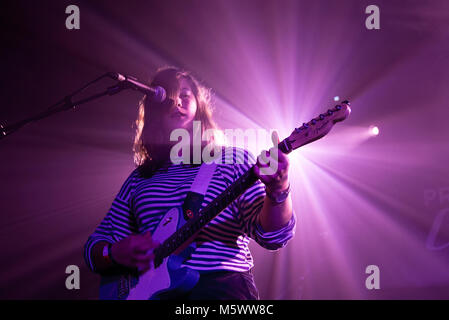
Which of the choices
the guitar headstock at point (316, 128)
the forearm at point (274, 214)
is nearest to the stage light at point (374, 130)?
the guitar headstock at point (316, 128)

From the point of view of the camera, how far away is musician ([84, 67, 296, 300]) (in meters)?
1.36

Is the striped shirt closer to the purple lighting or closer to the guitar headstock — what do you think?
the guitar headstock

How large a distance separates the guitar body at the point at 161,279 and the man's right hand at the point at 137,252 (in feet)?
0.12

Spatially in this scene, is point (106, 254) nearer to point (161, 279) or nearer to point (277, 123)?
point (161, 279)

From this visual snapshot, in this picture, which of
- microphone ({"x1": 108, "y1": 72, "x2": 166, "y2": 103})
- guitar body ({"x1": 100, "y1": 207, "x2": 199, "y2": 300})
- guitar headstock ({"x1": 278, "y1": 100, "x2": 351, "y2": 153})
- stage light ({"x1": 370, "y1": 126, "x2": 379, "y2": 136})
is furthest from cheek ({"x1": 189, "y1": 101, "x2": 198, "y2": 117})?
stage light ({"x1": 370, "y1": 126, "x2": 379, "y2": 136})

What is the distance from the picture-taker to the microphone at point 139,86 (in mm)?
1740

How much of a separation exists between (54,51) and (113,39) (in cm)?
58

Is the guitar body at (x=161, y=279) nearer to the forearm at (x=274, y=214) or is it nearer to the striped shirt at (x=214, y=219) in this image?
the striped shirt at (x=214, y=219)

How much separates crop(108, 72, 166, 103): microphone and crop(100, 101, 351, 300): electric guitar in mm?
597

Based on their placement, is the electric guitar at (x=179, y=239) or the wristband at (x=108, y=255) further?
the wristband at (x=108, y=255)

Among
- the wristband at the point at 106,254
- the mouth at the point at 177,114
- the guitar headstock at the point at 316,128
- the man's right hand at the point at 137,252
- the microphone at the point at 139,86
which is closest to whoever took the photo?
the guitar headstock at the point at 316,128

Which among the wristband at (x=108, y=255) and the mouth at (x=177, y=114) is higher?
the mouth at (x=177, y=114)

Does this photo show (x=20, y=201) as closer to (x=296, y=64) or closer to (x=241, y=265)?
(x=241, y=265)

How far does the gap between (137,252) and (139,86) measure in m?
0.81
